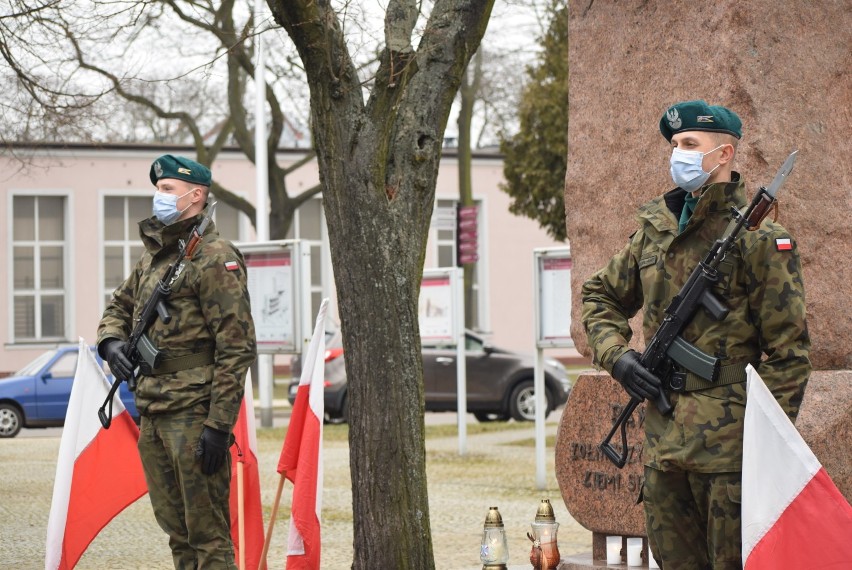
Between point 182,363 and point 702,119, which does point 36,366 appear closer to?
point 182,363

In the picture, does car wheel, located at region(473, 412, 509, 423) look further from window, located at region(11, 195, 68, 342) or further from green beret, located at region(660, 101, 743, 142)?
window, located at region(11, 195, 68, 342)

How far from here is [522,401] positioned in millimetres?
20312

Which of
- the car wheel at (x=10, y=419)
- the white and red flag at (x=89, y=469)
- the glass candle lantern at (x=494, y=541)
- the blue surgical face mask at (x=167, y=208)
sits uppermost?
the blue surgical face mask at (x=167, y=208)

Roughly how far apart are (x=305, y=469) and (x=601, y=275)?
234 centimetres

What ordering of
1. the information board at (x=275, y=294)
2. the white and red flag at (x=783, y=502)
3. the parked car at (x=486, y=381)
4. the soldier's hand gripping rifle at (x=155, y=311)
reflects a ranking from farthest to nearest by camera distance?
1. the parked car at (x=486, y=381)
2. the information board at (x=275, y=294)
3. the soldier's hand gripping rifle at (x=155, y=311)
4. the white and red flag at (x=783, y=502)

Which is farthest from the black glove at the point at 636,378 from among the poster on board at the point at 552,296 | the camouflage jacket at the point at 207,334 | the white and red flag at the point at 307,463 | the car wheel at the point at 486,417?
the car wheel at the point at 486,417

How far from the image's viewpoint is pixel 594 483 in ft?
22.2

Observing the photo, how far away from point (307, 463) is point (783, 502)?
2871mm

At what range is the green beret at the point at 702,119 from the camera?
4.57 meters

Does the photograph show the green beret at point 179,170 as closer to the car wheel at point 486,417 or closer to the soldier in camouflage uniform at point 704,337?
the soldier in camouflage uniform at point 704,337

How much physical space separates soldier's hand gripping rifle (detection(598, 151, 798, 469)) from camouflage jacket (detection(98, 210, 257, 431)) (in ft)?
6.13

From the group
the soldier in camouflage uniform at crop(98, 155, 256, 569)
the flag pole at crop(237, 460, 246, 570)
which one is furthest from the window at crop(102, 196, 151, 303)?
the soldier in camouflage uniform at crop(98, 155, 256, 569)

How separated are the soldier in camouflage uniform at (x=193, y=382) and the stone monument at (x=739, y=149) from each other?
185 centimetres

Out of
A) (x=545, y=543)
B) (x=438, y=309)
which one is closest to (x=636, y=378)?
(x=545, y=543)
